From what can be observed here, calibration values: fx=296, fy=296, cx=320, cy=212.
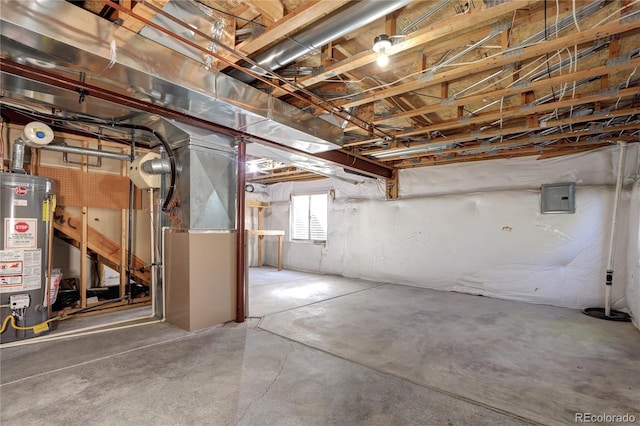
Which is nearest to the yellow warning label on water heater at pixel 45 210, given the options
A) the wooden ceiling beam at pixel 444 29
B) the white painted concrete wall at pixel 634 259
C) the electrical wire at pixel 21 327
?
the electrical wire at pixel 21 327

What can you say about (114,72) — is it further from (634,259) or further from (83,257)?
(634,259)

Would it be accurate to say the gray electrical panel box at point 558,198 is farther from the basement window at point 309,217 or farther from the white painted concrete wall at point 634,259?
the basement window at point 309,217

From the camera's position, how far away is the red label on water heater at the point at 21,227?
2635mm

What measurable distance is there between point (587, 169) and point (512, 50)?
3272 millimetres

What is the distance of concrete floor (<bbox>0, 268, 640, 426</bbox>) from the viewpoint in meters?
1.70

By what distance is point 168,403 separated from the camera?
5.80 feet

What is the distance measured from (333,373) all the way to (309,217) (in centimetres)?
519

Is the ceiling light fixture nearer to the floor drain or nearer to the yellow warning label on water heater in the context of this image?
the yellow warning label on water heater

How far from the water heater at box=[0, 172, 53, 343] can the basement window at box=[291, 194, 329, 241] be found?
4900 millimetres

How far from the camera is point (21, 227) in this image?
105 inches

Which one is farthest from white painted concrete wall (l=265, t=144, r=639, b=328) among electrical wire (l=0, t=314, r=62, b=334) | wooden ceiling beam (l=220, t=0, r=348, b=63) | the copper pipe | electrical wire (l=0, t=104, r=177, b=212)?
electrical wire (l=0, t=314, r=62, b=334)

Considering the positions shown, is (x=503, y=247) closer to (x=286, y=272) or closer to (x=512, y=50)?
(x=512, y=50)

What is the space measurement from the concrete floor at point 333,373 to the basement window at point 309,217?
3.64 m

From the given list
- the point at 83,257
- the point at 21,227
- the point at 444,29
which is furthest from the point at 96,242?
the point at 444,29
